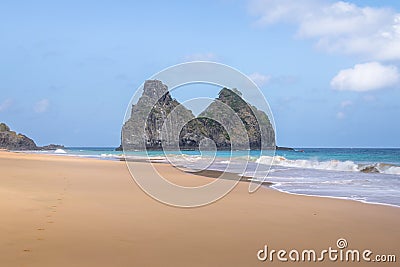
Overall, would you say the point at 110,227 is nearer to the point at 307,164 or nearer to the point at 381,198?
the point at 381,198

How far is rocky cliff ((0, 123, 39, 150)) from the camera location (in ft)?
341

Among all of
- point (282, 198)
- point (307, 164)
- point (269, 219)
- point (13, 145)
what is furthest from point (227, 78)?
point (13, 145)

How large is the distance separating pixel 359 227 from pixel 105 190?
6929 mm

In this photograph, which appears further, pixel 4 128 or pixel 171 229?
pixel 4 128

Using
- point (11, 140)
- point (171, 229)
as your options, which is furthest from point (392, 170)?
point (11, 140)

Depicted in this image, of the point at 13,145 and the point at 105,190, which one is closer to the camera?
the point at 105,190

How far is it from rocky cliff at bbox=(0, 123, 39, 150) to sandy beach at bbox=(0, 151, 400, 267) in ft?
341

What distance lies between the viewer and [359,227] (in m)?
6.84

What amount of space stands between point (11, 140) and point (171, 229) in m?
110

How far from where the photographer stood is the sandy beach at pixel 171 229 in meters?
4.70

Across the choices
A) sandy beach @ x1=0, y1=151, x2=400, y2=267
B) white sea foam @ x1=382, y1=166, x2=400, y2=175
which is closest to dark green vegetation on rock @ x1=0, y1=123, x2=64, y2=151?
white sea foam @ x1=382, y1=166, x2=400, y2=175

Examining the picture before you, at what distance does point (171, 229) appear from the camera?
6.26 metres

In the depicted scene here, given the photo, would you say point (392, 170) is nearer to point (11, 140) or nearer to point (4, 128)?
point (11, 140)

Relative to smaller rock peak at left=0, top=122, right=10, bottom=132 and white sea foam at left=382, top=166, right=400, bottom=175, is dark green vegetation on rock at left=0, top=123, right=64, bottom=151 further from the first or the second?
white sea foam at left=382, top=166, right=400, bottom=175
